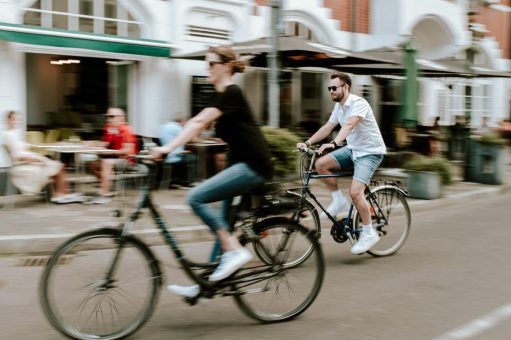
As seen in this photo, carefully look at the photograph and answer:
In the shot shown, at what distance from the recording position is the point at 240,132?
4332 millimetres

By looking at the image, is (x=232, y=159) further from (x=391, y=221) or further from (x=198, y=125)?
(x=391, y=221)

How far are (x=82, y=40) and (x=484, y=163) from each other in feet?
26.4

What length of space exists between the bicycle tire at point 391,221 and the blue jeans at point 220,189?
244cm

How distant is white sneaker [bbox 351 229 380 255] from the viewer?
6195 millimetres

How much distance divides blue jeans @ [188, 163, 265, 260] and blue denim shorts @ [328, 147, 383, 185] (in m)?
1.96

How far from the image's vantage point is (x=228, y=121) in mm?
4281

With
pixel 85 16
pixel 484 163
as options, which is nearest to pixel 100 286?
pixel 85 16

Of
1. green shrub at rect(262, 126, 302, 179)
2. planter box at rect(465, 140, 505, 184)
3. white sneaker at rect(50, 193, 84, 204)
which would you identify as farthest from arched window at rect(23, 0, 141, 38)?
planter box at rect(465, 140, 505, 184)

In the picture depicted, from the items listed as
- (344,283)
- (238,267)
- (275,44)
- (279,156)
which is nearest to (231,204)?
(238,267)

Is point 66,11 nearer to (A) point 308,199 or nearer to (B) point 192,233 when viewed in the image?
(B) point 192,233

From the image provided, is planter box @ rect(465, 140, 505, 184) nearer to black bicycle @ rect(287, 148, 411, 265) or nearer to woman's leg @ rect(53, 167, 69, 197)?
black bicycle @ rect(287, 148, 411, 265)

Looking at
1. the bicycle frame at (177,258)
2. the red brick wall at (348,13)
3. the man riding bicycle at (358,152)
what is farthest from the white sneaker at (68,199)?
the red brick wall at (348,13)

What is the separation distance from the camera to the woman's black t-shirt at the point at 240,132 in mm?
4199

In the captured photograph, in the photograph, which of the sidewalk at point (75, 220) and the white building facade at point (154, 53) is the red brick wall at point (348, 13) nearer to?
the white building facade at point (154, 53)
